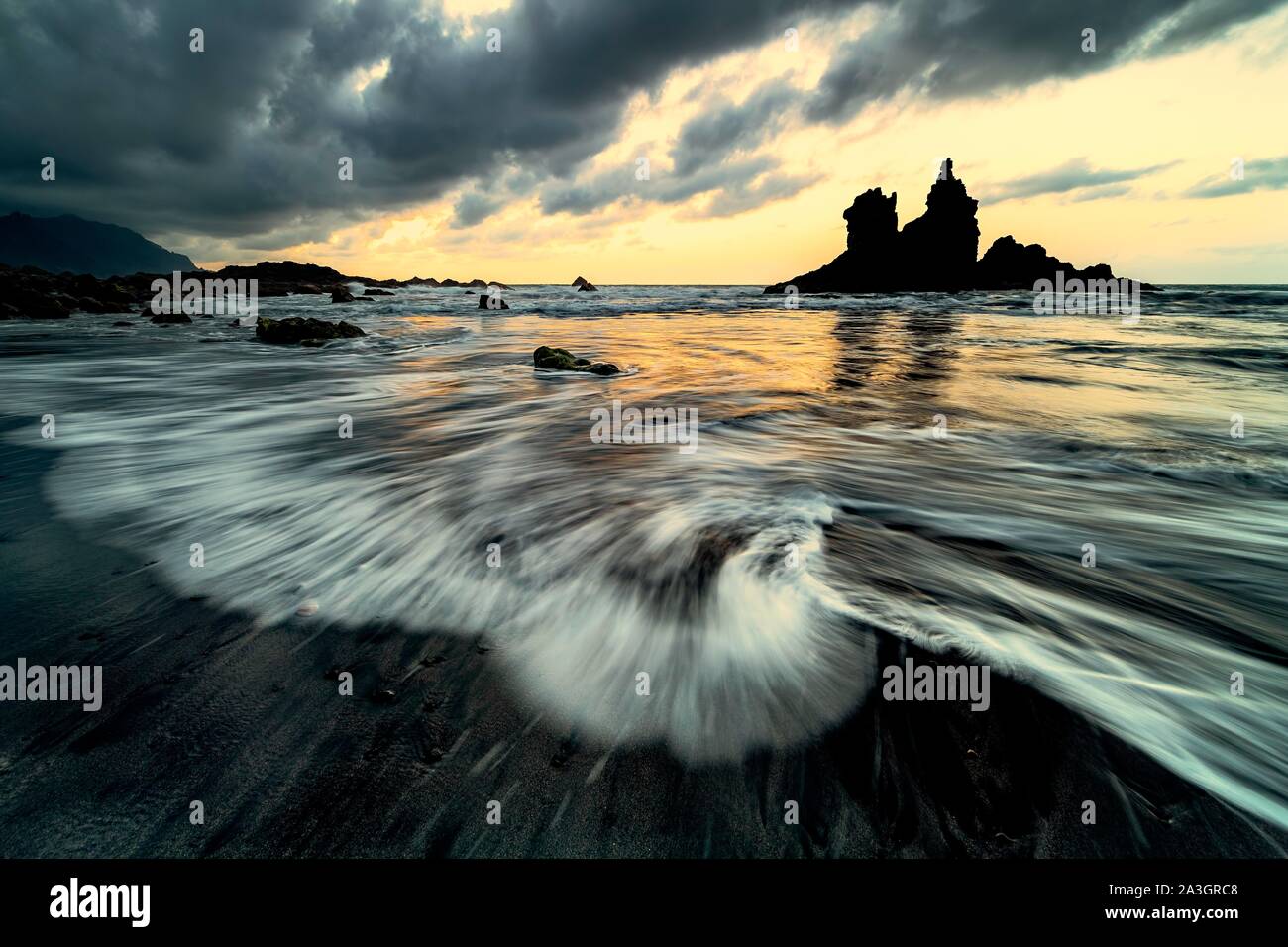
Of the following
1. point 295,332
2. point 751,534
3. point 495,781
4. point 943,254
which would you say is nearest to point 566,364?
point 751,534

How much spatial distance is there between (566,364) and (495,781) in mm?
12115

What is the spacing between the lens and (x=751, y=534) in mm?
3879

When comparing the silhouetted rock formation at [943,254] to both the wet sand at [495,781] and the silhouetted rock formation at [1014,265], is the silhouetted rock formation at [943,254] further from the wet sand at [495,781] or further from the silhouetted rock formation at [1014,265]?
the wet sand at [495,781]

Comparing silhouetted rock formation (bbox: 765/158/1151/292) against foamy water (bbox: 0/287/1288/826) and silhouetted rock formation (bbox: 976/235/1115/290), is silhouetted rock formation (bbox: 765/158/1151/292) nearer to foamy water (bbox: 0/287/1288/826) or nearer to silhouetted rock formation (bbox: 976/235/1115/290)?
silhouetted rock formation (bbox: 976/235/1115/290)

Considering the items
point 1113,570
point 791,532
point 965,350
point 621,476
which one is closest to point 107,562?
point 621,476

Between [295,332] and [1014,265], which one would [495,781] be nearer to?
[295,332]

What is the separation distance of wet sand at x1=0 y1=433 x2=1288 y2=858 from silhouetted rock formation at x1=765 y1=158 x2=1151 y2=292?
87479 mm

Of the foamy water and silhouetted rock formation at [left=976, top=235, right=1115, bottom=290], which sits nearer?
the foamy water

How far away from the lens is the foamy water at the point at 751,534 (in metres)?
2.37

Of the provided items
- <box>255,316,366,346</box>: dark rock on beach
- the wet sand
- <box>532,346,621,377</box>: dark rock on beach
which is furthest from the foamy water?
<box>255,316,366,346</box>: dark rock on beach

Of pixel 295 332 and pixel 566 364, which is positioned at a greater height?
pixel 295 332

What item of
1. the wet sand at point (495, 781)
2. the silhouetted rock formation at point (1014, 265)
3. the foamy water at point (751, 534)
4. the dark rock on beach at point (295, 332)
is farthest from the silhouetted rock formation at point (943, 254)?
the wet sand at point (495, 781)

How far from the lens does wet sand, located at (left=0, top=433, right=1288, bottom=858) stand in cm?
167

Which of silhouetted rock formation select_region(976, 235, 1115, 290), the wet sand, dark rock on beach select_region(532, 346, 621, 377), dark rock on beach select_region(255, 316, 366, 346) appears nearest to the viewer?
the wet sand
